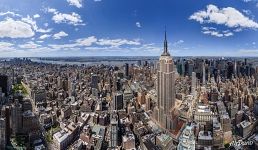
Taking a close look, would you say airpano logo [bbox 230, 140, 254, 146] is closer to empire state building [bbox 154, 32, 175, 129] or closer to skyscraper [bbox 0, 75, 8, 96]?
empire state building [bbox 154, 32, 175, 129]

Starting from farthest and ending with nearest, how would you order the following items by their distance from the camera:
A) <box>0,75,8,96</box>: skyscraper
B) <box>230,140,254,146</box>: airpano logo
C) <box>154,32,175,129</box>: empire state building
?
<box>0,75,8,96</box>: skyscraper < <box>154,32,175,129</box>: empire state building < <box>230,140,254,146</box>: airpano logo

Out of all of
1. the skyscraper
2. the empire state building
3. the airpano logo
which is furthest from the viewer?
the skyscraper

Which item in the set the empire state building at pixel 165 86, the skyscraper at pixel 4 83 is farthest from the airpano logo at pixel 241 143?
the skyscraper at pixel 4 83

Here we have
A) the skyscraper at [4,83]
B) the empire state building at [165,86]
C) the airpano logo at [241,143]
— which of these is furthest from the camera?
the skyscraper at [4,83]

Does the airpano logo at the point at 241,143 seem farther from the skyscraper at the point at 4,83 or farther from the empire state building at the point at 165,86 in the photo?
the skyscraper at the point at 4,83

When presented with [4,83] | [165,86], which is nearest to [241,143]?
[165,86]

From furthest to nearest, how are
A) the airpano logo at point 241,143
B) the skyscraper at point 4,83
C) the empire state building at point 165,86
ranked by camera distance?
the skyscraper at point 4,83 < the empire state building at point 165,86 < the airpano logo at point 241,143

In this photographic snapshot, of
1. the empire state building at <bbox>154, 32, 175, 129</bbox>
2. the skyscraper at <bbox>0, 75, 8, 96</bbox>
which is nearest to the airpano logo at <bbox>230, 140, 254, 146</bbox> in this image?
the empire state building at <bbox>154, 32, 175, 129</bbox>

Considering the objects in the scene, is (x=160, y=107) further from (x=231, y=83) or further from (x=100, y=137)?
(x=231, y=83)

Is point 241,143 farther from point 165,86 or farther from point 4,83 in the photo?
point 4,83

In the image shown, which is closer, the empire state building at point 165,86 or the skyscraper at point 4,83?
the empire state building at point 165,86
